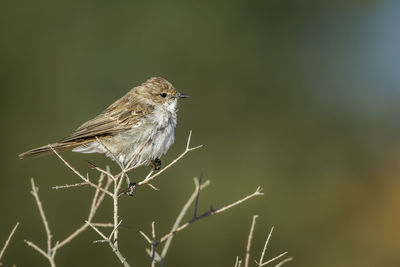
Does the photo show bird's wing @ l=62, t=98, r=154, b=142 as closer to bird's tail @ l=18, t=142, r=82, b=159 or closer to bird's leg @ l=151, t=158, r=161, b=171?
bird's tail @ l=18, t=142, r=82, b=159

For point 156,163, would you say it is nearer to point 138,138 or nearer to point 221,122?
point 138,138

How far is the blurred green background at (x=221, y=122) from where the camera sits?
34.3 ft

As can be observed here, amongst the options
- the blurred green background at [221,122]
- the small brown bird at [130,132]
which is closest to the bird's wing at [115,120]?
the small brown bird at [130,132]

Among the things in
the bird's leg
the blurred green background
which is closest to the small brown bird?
the bird's leg

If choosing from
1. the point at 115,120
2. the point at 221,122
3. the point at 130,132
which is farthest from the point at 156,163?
the point at 221,122

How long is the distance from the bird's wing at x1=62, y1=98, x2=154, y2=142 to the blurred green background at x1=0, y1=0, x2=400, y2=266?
4058mm

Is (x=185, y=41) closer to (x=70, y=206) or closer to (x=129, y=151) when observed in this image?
(x=70, y=206)

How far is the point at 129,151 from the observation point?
5617 mm

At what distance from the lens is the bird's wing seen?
561 cm

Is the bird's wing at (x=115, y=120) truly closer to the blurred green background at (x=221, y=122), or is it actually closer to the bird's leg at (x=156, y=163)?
the bird's leg at (x=156, y=163)

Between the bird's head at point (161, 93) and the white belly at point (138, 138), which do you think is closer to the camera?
Result: the white belly at point (138, 138)

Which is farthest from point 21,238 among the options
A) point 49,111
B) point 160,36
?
point 160,36

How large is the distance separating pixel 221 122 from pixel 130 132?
22.1 ft

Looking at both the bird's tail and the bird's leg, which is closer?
the bird's tail
